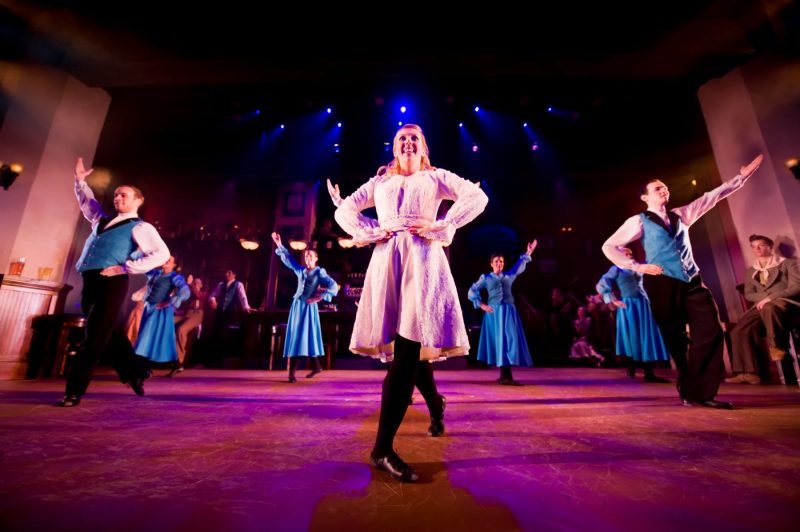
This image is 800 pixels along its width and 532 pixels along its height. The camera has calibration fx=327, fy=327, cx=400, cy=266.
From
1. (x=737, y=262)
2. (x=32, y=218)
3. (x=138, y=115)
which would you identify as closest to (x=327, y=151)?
(x=138, y=115)

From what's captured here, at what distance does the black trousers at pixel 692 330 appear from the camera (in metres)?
2.64

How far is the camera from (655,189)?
2.90 m

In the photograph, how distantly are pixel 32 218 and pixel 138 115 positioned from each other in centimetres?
320

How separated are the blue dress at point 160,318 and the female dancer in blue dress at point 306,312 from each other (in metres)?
1.80

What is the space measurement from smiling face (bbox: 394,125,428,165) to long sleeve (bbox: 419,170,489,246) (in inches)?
6.1

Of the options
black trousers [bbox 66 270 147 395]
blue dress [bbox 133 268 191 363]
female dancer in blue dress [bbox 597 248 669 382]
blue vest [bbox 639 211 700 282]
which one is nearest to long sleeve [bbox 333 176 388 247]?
black trousers [bbox 66 270 147 395]

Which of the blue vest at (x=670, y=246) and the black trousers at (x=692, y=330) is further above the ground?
the blue vest at (x=670, y=246)

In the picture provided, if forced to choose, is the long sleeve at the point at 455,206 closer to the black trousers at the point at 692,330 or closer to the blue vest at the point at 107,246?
the black trousers at the point at 692,330

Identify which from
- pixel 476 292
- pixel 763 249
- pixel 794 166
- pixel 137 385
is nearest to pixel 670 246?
pixel 476 292

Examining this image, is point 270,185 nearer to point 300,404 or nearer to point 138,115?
point 138,115

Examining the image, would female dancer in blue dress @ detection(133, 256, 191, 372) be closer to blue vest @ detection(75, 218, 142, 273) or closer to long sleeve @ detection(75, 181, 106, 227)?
long sleeve @ detection(75, 181, 106, 227)

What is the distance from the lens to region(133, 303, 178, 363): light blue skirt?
509 centimetres

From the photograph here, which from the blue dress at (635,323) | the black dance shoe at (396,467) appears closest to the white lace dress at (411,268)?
the black dance shoe at (396,467)

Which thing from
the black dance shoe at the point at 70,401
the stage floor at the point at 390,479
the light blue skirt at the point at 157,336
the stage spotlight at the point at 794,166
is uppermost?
the stage spotlight at the point at 794,166
